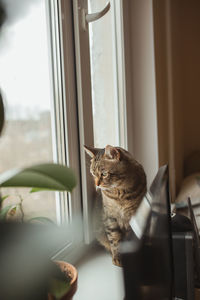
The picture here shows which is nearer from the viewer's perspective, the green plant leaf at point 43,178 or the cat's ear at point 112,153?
the green plant leaf at point 43,178

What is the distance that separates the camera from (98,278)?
1.00m

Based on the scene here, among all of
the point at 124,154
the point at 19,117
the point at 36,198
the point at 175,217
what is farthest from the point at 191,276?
the point at 19,117

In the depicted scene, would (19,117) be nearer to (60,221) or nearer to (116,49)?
(60,221)

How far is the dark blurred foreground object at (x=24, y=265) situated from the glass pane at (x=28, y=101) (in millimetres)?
451

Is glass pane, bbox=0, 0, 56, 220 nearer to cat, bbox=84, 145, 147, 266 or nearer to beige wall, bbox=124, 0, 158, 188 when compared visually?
cat, bbox=84, 145, 147, 266

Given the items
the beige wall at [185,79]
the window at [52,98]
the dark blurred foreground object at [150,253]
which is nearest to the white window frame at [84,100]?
the window at [52,98]

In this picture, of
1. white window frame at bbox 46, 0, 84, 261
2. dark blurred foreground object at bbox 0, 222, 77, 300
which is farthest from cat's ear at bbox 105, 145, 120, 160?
dark blurred foreground object at bbox 0, 222, 77, 300

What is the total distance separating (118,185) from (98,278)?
33 cm

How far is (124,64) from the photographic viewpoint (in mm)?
1580

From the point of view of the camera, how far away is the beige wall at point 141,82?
160cm

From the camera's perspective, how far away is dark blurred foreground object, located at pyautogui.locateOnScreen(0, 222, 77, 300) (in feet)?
1.01

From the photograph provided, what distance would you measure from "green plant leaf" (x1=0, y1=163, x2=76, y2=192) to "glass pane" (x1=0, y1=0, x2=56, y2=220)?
47 cm

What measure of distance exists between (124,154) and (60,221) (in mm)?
348

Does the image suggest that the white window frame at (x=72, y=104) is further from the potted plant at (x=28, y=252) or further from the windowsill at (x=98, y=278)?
the potted plant at (x=28, y=252)
